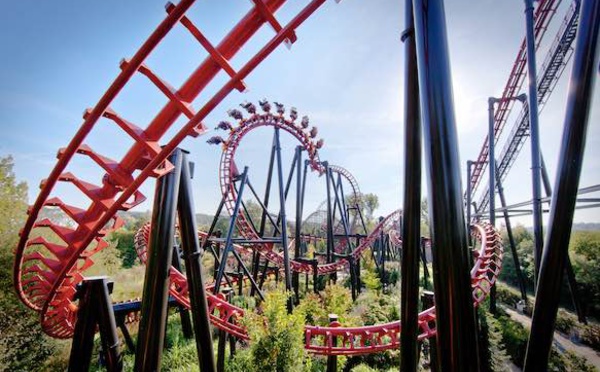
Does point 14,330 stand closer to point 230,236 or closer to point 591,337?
point 230,236

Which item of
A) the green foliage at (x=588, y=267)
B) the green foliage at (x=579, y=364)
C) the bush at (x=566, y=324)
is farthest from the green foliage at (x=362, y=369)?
the green foliage at (x=588, y=267)

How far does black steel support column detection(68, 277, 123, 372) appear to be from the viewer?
2.02 m

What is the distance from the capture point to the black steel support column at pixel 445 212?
76 cm

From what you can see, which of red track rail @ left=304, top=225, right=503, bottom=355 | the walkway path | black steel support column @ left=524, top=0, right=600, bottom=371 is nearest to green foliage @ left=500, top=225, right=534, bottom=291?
the walkway path

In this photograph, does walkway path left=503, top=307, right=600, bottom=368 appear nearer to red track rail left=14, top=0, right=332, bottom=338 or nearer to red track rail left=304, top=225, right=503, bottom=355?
red track rail left=304, top=225, right=503, bottom=355

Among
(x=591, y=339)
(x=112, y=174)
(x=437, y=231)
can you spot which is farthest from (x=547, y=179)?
(x=112, y=174)

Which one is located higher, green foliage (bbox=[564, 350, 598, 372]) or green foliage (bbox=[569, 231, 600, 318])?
green foliage (bbox=[569, 231, 600, 318])

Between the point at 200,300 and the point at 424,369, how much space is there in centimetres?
538

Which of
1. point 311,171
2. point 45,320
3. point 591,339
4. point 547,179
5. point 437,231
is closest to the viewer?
point 437,231

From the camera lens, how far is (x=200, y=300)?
74.8 inches

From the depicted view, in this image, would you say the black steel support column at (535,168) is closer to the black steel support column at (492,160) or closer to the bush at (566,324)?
the black steel support column at (492,160)

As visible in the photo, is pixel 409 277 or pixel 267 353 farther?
pixel 267 353

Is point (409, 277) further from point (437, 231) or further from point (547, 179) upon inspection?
point (547, 179)

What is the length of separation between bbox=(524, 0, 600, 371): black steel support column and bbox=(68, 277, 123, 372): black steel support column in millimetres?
2653
